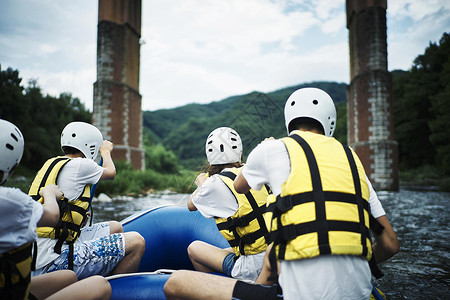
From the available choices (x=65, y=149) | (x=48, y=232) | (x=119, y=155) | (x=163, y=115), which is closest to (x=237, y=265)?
(x=48, y=232)

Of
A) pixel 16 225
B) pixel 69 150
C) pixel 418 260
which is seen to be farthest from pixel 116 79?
pixel 16 225

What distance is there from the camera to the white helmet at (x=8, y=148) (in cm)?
148

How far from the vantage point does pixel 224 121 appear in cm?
4806

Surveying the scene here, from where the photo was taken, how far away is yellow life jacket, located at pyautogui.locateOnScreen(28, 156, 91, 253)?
216 cm

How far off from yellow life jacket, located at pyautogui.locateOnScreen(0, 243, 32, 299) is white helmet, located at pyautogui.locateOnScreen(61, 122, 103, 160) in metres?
1.28

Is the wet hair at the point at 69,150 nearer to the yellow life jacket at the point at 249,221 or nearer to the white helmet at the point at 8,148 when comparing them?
the white helmet at the point at 8,148

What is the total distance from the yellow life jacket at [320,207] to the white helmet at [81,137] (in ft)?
6.25

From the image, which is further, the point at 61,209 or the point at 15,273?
the point at 61,209

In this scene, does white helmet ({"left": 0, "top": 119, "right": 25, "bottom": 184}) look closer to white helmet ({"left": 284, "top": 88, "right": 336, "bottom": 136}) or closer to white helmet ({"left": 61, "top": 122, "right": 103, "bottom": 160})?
white helmet ({"left": 61, "top": 122, "right": 103, "bottom": 160})

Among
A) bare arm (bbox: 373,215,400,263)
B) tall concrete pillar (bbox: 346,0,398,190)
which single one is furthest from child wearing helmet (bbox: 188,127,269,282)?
tall concrete pillar (bbox: 346,0,398,190)

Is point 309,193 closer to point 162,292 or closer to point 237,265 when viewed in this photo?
point 237,265

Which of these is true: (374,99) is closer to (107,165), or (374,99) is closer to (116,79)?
(116,79)

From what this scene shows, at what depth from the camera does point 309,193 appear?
140cm

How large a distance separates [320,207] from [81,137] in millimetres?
2129
